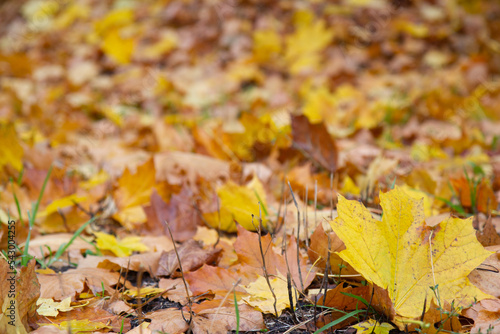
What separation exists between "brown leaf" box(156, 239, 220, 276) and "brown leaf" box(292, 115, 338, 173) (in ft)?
2.04

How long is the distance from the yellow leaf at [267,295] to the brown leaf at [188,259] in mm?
183

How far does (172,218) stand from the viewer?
3.91ft

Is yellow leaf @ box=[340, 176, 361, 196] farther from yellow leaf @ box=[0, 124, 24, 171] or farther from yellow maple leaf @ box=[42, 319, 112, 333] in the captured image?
yellow leaf @ box=[0, 124, 24, 171]

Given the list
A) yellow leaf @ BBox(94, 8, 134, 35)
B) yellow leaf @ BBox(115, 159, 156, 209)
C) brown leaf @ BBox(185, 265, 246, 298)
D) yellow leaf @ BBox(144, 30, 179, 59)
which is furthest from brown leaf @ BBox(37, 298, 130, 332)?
yellow leaf @ BBox(94, 8, 134, 35)

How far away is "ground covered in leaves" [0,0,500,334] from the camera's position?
0.76m

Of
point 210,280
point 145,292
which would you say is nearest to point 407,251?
point 210,280

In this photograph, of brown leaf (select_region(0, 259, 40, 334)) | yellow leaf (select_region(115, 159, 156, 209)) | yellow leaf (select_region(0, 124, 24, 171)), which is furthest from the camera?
yellow leaf (select_region(0, 124, 24, 171))

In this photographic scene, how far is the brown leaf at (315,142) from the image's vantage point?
4.66ft

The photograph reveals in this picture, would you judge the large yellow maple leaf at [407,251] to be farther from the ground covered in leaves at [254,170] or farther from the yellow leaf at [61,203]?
the yellow leaf at [61,203]

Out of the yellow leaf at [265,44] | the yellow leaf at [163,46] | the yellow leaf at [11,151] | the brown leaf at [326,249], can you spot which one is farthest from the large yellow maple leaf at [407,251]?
the yellow leaf at [163,46]

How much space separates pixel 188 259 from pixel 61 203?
0.50 metres

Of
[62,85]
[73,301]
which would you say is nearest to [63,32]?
[62,85]

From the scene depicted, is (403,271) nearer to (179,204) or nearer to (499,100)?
(179,204)

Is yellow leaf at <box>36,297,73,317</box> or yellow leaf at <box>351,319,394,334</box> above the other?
yellow leaf at <box>36,297,73,317</box>
